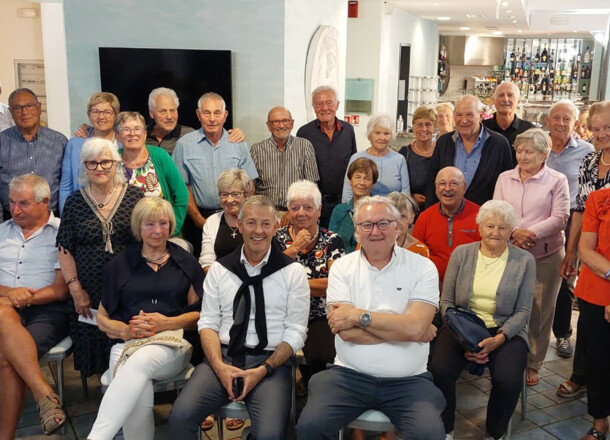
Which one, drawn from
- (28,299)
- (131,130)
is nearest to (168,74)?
(131,130)

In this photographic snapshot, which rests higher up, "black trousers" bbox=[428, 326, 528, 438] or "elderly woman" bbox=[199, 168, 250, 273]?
"elderly woman" bbox=[199, 168, 250, 273]

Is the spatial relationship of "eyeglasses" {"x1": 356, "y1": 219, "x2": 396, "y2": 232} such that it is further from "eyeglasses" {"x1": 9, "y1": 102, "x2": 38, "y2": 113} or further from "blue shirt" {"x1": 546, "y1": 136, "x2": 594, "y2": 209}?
"eyeglasses" {"x1": 9, "y1": 102, "x2": 38, "y2": 113}

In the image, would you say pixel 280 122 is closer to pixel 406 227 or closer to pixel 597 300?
pixel 406 227

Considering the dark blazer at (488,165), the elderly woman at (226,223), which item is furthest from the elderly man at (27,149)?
the dark blazer at (488,165)

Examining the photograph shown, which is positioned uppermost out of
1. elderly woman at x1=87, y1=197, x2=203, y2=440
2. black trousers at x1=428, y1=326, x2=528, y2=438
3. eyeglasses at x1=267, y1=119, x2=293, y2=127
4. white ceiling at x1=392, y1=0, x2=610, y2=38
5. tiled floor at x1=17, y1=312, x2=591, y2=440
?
white ceiling at x1=392, y1=0, x2=610, y2=38

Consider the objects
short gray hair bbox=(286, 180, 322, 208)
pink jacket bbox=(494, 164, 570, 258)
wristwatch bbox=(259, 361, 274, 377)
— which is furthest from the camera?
pink jacket bbox=(494, 164, 570, 258)

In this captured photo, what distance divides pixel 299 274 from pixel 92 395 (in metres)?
1.55

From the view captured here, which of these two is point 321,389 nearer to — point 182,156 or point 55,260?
point 55,260

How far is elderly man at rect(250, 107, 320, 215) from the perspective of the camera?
410cm

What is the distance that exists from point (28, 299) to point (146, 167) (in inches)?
37.4

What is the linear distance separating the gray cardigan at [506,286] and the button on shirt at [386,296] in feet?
1.65

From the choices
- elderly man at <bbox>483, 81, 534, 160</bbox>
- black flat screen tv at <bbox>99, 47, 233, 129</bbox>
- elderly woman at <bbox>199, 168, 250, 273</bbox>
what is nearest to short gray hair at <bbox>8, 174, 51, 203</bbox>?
elderly woman at <bbox>199, 168, 250, 273</bbox>

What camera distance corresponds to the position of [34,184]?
3.20 metres

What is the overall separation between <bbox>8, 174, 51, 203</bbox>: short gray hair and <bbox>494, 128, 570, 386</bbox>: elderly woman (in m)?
2.53
